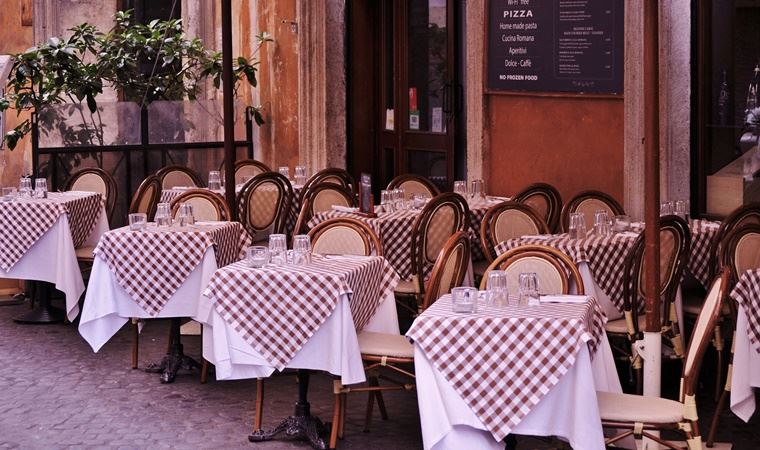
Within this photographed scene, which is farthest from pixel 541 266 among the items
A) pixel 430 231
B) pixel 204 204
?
pixel 204 204

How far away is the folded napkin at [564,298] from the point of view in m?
5.58

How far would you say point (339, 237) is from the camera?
715cm

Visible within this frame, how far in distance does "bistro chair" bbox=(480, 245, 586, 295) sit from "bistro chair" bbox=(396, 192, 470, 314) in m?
1.78

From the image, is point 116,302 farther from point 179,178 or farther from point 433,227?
point 179,178

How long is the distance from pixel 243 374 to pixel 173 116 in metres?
5.56

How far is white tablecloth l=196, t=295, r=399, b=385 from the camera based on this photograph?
609 centimetres

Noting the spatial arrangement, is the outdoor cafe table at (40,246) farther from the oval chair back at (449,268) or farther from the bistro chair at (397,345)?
the oval chair back at (449,268)

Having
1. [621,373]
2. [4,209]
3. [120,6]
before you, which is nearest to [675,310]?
[621,373]

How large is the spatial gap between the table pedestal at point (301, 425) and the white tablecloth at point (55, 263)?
10.3 ft

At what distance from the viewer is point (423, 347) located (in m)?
5.27

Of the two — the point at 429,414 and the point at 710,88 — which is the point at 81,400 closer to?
the point at 429,414

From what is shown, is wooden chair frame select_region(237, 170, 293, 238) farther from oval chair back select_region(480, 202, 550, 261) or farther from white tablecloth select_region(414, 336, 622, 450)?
white tablecloth select_region(414, 336, 622, 450)
